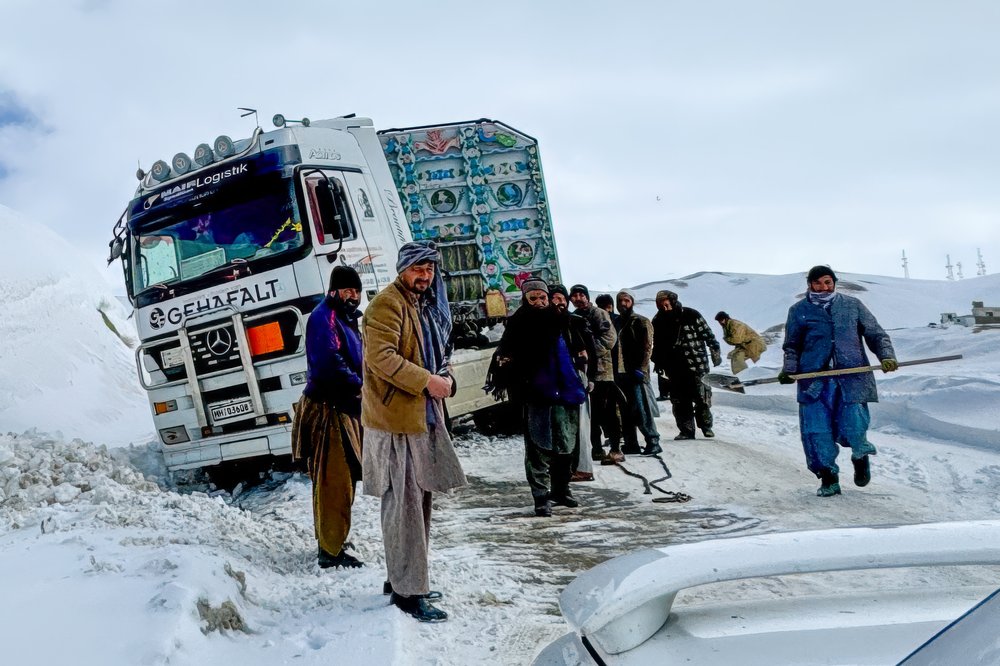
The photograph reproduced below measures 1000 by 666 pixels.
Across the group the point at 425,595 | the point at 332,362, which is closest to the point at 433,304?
the point at 332,362

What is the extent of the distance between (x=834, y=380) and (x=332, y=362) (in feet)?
12.2

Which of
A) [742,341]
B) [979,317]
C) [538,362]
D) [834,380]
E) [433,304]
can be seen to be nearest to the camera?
[433,304]

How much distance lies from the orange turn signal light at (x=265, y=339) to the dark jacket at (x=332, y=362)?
2848 mm

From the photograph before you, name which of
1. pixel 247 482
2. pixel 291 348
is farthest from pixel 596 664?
pixel 247 482

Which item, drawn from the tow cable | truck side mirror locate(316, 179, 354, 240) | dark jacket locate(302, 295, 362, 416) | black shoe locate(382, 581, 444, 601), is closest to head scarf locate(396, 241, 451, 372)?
dark jacket locate(302, 295, 362, 416)

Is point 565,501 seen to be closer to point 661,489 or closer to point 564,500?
point 564,500

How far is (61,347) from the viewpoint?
18.8m

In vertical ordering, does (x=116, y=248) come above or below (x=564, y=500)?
above

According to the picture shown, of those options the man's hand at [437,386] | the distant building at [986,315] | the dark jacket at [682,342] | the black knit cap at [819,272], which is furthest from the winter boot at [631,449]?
the distant building at [986,315]

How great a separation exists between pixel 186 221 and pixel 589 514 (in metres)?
4.64

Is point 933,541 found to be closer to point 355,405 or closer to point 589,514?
point 355,405

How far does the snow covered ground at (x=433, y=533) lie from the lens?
3016 millimetres

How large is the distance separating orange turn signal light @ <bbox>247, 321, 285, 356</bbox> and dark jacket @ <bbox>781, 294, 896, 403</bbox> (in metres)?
4.31

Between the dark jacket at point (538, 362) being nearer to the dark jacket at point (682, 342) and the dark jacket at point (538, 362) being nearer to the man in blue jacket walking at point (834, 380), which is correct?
the man in blue jacket walking at point (834, 380)
